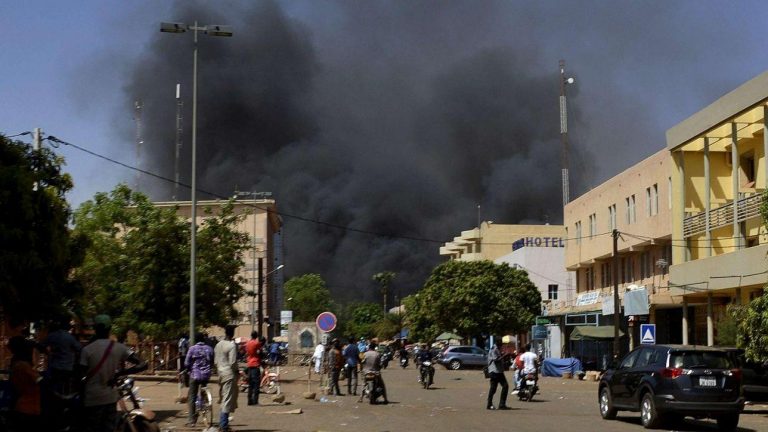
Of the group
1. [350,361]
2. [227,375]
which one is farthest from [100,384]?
[350,361]

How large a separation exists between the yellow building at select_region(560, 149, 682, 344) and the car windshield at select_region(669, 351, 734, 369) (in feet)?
83.4

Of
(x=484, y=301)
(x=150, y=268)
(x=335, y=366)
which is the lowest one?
(x=335, y=366)

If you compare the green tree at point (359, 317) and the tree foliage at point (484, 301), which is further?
the green tree at point (359, 317)

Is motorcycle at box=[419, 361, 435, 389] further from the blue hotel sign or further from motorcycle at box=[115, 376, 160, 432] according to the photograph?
the blue hotel sign

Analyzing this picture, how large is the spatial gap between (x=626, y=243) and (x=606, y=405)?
32.7 m

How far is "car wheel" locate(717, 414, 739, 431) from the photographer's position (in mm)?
20625

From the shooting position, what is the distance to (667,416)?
814 inches

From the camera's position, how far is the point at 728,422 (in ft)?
68.4

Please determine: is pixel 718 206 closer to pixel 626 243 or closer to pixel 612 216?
pixel 626 243

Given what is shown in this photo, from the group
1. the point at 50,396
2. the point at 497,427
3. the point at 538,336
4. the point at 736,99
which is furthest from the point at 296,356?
the point at 50,396

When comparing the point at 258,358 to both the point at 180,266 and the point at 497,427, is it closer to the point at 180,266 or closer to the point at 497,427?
the point at 497,427

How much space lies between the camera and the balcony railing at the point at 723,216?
38.0 metres

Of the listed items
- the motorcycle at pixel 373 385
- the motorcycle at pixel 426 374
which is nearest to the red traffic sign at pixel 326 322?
the motorcycle at pixel 373 385

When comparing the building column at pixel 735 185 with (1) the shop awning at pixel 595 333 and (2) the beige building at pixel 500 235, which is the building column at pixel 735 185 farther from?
(2) the beige building at pixel 500 235
